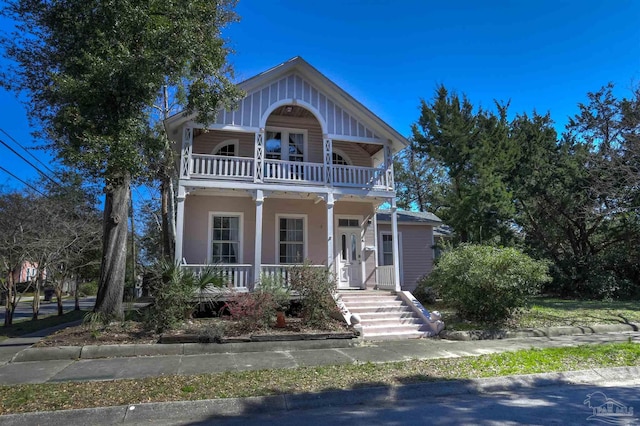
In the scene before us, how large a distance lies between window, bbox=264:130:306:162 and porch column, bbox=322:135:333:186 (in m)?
1.48

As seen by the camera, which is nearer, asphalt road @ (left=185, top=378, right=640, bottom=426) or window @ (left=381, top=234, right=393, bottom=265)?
asphalt road @ (left=185, top=378, right=640, bottom=426)

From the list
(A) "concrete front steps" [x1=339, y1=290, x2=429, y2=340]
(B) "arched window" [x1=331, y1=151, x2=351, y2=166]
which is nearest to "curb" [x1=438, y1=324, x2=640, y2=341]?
(A) "concrete front steps" [x1=339, y1=290, x2=429, y2=340]

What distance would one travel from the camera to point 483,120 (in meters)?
18.5

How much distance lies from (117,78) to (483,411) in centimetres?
986

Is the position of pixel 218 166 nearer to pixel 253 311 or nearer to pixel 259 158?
pixel 259 158

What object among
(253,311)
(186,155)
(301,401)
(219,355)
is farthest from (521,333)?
(186,155)

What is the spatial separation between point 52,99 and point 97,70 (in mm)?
2615

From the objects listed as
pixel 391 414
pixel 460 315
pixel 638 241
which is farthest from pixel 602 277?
pixel 391 414

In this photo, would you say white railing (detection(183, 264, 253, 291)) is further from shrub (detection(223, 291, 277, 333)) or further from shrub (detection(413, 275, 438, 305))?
shrub (detection(413, 275, 438, 305))

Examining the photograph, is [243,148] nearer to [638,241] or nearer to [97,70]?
[97,70]

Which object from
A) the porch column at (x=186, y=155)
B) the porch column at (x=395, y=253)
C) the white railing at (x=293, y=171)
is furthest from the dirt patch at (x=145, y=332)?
the white railing at (x=293, y=171)

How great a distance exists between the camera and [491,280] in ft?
34.7

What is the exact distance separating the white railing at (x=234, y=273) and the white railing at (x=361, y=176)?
4477 mm

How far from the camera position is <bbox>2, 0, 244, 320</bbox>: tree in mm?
9195
